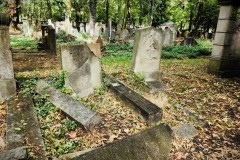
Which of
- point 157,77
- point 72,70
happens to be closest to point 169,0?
point 157,77

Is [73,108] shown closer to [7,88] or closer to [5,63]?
[7,88]

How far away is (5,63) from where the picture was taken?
4.20 meters

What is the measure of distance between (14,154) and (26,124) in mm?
879

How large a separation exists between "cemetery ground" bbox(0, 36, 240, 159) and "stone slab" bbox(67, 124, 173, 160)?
68 centimetres

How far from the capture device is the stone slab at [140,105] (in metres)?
4.02

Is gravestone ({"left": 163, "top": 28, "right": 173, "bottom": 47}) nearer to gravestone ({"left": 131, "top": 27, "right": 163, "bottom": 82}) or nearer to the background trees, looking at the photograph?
the background trees

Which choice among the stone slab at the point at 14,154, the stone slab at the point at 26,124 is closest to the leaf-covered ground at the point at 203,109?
the stone slab at the point at 26,124

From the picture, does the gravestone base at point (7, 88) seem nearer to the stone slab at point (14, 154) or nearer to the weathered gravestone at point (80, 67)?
the weathered gravestone at point (80, 67)

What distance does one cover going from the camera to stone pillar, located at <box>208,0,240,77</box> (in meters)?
7.27

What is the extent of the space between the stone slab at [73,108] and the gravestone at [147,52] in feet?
8.01

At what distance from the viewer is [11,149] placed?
8.71 ft

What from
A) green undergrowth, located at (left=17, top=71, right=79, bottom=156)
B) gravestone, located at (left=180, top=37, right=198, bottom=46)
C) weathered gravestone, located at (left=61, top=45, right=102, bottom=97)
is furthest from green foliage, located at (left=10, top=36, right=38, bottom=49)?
gravestone, located at (left=180, top=37, right=198, bottom=46)

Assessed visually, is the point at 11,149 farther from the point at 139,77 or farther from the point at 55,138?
the point at 139,77

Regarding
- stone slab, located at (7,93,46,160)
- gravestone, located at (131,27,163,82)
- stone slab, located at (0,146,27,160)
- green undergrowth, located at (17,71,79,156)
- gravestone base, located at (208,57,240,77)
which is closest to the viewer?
stone slab, located at (0,146,27,160)
